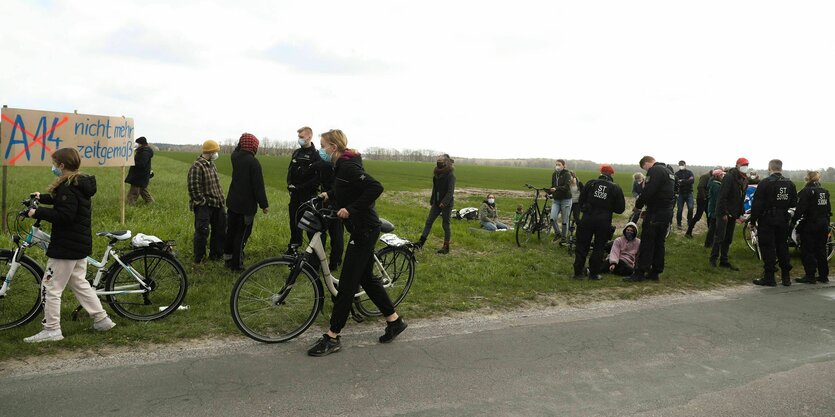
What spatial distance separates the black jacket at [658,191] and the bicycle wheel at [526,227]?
3.39 metres

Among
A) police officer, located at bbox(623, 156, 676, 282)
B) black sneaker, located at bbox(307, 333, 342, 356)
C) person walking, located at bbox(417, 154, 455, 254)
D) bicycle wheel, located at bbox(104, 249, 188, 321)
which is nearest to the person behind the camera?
black sneaker, located at bbox(307, 333, 342, 356)

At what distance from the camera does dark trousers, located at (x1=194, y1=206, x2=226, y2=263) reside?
7539 millimetres

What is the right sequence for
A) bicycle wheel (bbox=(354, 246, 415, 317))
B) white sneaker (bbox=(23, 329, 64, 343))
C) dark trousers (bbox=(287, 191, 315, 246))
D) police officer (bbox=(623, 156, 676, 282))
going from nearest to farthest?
white sneaker (bbox=(23, 329, 64, 343))
bicycle wheel (bbox=(354, 246, 415, 317))
dark trousers (bbox=(287, 191, 315, 246))
police officer (bbox=(623, 156, 676, 282))

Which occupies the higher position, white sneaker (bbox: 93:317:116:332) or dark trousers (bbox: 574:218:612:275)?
dark trousers (bbox: 574:218:612:275)

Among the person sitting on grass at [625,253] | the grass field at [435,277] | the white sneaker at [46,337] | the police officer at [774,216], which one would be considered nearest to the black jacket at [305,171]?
the grass field at [435,277]

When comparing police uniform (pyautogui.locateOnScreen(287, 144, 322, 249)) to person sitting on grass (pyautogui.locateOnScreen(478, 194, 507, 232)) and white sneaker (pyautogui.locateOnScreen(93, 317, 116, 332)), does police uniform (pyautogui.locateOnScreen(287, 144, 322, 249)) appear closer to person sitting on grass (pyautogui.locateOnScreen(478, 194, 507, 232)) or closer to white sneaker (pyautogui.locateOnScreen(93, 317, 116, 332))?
white sneaker (pyautogui.locateOnScreen(93, 317, 116, 332))

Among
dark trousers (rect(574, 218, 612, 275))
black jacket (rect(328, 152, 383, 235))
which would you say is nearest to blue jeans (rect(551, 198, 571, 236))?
dark trousers (rect(574, 218, 612, 275))

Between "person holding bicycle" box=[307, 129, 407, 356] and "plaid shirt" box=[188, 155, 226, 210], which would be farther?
"plaid shirt" box=[188, 155, 226, 210]

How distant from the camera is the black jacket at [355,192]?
4.91m

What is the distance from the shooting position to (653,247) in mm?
8781

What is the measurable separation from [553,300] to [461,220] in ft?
25.9

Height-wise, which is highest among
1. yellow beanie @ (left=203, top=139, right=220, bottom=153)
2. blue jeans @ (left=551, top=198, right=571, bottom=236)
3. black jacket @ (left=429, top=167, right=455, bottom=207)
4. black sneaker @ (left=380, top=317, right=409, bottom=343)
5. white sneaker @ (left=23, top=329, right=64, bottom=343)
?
yellow beanie @ (left=203, top=139, right=220, bottom=153)

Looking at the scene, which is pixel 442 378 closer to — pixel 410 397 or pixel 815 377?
pixel 410 397

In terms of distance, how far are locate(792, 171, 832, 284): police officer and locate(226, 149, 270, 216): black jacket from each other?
9407 mm
